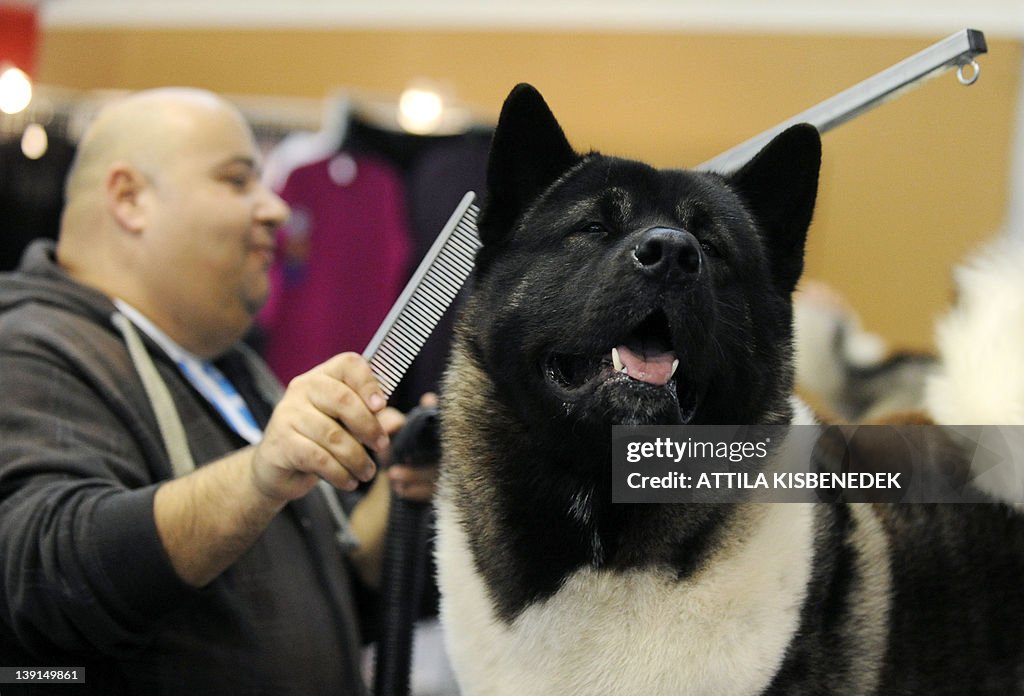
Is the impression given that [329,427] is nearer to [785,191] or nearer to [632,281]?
[632,281]

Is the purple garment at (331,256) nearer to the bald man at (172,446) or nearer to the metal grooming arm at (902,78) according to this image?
the bald man at (172,446)

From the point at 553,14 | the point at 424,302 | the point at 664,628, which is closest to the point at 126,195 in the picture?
the point at 424,302

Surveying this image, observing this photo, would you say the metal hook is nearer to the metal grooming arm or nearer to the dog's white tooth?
the metal grooming arm

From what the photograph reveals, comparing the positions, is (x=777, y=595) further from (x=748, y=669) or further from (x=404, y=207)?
(x=404, y=207)

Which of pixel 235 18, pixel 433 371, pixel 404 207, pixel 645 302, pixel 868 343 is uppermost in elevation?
pixel 235 18

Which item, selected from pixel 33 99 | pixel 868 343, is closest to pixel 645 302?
pixel 868 343

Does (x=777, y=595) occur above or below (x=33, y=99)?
below

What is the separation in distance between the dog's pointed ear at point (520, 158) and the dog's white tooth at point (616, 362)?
0.87ft

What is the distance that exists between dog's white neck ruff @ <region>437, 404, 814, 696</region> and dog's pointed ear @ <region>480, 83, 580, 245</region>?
44 cm

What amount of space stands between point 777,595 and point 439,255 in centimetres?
57

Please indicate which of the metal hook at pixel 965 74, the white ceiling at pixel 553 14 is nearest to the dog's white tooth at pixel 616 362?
the metal hook at pixel 965 74

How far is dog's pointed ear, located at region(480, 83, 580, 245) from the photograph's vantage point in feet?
3.66

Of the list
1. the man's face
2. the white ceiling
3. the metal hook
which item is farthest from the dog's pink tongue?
the white ceiling

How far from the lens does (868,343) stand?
2.94 meters
